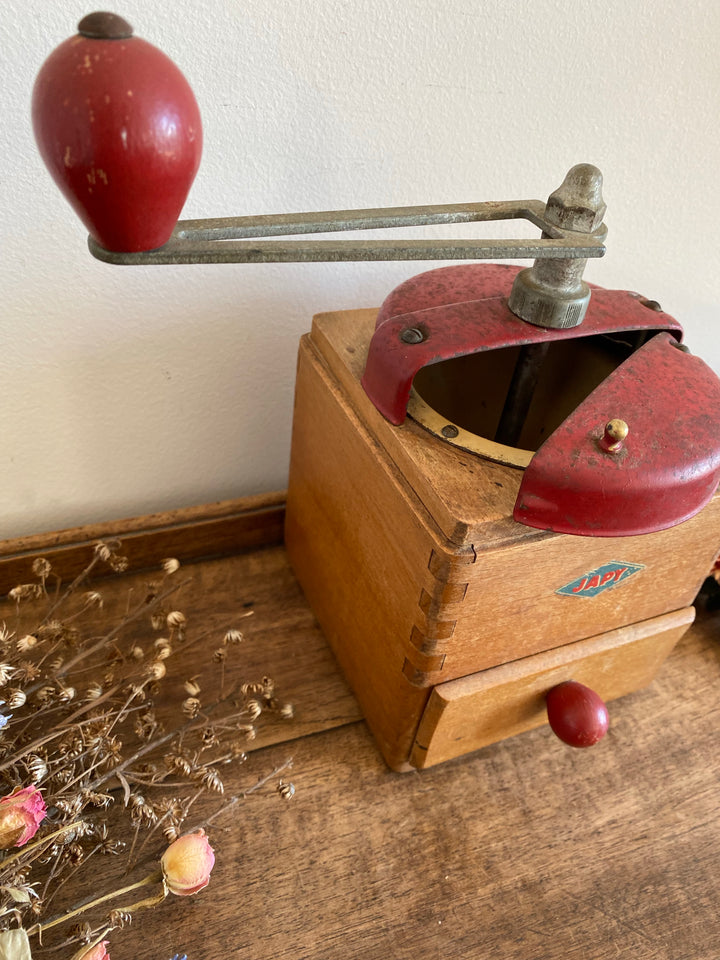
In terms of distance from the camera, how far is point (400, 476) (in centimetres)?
56

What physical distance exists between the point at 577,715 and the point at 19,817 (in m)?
0.44

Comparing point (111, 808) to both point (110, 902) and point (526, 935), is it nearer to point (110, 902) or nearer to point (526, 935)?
point (110, 902)

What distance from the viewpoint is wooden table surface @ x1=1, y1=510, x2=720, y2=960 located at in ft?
1.83

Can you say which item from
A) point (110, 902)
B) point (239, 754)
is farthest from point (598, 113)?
point (110, 902)

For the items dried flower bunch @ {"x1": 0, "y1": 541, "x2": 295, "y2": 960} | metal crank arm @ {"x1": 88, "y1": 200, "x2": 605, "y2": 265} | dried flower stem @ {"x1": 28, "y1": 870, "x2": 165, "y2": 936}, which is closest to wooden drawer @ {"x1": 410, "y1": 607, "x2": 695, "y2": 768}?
dried flower bunch @ {"x1": 0, "y1": 541, "x2": 295, "y2": 960}

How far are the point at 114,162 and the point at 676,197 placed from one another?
27.1 inches

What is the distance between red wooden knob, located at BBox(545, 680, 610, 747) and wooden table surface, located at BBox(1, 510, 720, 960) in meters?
0.08

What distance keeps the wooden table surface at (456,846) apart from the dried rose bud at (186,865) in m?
0.10

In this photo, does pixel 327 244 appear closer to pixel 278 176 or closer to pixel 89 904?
pixel 278 176

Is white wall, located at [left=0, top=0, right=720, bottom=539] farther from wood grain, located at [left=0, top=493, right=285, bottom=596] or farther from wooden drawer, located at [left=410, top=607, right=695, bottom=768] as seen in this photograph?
wooden drawer, located at [left=410, top=607, right=695, bottom=768]

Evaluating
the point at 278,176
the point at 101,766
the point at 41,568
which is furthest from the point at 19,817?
the point at 278,176

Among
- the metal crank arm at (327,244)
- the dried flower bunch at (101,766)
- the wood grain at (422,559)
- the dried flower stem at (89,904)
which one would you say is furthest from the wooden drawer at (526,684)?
the metal crank arm at (327,244)

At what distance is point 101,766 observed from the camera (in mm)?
584

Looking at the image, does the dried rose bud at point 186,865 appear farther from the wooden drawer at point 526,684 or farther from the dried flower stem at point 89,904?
the wooden drawer at point 526,684
